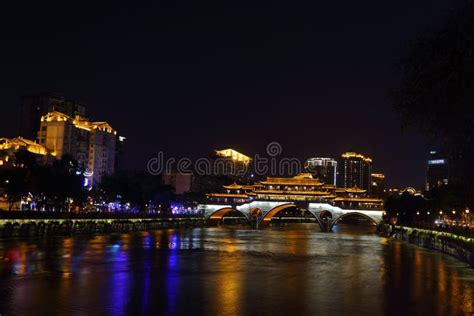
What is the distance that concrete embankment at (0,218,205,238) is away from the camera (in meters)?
61.0

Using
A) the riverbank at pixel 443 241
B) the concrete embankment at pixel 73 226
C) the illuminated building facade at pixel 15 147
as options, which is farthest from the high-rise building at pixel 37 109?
the riverbank at pixel 443 241

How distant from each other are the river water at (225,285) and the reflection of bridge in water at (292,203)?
77.9 metres

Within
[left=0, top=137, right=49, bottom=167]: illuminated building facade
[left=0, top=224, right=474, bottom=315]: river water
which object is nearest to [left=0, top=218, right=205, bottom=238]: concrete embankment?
[left=0, top=224, right=474, bottom=315]: river water

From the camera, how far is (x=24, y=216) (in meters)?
65.2

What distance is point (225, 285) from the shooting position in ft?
87.4

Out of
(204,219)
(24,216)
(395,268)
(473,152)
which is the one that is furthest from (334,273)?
(204,219)

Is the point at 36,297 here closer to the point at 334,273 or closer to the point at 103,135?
the point at 334,273

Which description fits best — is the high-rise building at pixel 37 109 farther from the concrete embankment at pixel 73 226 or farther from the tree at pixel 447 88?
the tree at pixel 447 88

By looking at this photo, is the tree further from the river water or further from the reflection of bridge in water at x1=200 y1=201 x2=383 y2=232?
the reflection of bridge in water at x1=200 y1=201 x2=383 y2=232

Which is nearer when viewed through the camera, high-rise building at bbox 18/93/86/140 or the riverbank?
the riverbank

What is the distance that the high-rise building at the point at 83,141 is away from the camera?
154750 mm

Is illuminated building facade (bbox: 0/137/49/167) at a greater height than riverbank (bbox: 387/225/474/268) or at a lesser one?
greater

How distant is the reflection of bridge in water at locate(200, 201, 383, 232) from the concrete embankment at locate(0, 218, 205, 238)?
65.2 ft

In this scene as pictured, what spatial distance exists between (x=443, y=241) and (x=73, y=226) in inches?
1865
